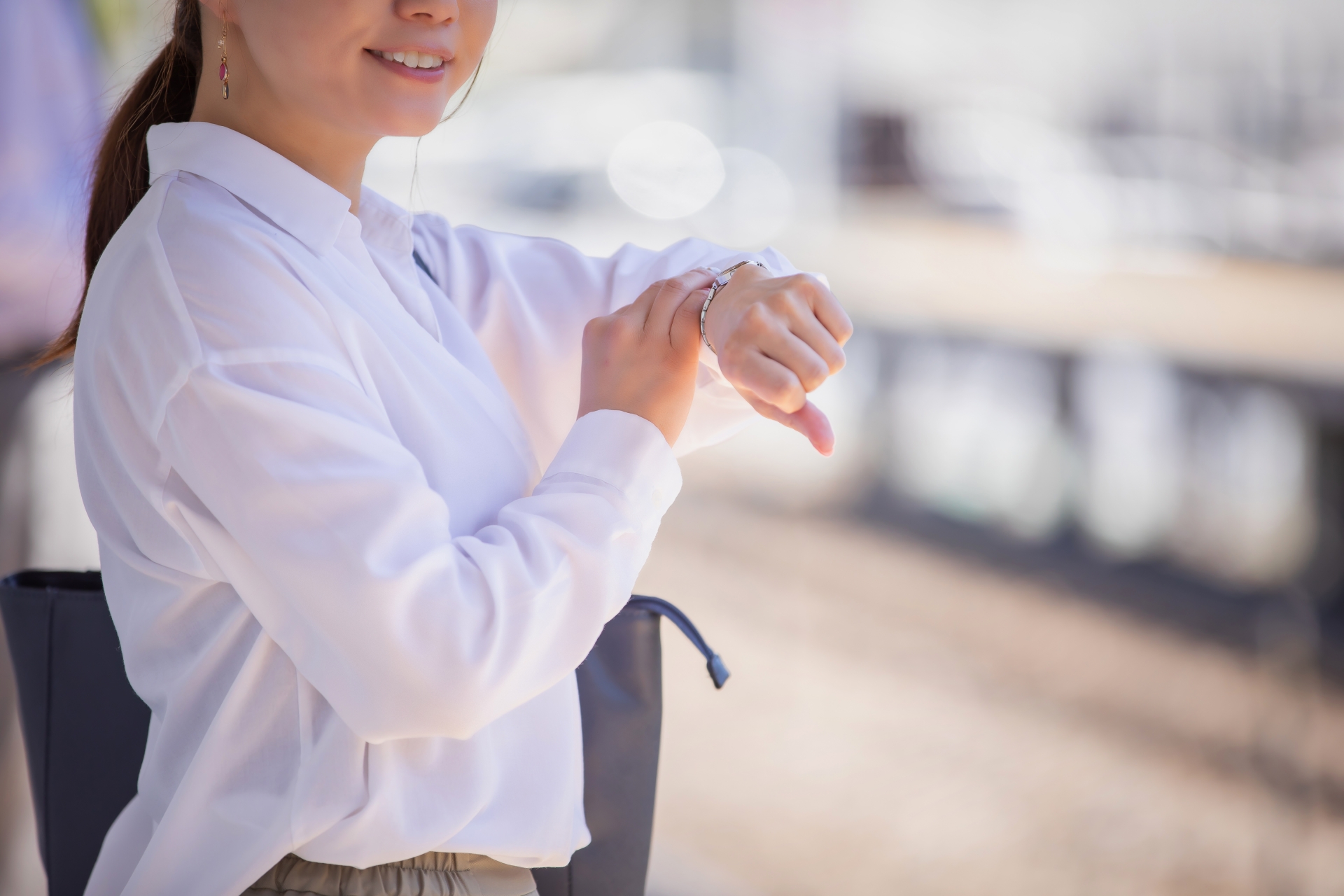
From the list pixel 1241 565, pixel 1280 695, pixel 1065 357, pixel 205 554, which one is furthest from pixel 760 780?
pixel 1065 357

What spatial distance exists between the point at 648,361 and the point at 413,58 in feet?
0.86

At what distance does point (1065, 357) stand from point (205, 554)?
17.1ft

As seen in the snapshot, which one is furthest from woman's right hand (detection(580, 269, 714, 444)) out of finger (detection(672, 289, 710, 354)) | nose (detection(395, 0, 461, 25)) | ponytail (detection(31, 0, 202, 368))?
ponytail (detection(31, 0, 202, 368))

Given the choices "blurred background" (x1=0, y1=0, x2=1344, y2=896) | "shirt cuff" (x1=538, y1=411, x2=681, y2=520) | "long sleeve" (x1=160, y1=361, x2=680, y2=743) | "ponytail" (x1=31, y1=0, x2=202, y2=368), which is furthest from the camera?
"blurred background" (x1=0, y1=0, x2=1344, y2=896)

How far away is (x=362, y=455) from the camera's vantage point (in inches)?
28.3

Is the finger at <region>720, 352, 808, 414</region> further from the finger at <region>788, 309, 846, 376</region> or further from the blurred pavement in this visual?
the blurred pavement

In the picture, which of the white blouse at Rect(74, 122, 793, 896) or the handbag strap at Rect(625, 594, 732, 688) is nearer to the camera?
the white blouse at Rect(74, 122, 793, 896)

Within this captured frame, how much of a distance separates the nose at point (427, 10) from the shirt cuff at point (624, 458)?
0.29 metres

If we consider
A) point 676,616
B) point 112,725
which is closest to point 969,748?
point 676,616

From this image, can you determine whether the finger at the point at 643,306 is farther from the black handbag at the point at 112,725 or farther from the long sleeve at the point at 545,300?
the black handbag at the point at 112,725

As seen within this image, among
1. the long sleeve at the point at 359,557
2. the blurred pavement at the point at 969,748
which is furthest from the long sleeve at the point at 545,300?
the blurred pavement at the point at 969,748

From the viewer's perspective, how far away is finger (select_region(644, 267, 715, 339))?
884mm

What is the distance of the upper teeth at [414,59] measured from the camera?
2.74 ft

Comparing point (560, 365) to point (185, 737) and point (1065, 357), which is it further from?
point (1065, 357)
